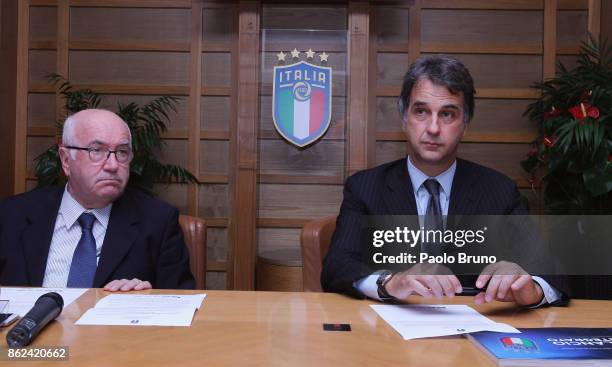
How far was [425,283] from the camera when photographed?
4.12 ft

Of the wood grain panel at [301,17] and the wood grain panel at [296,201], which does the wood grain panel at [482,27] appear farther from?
the wood grain panel at [296,201]

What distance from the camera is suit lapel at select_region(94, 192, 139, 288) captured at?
176 cm

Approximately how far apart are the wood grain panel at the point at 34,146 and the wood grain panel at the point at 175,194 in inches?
34.2

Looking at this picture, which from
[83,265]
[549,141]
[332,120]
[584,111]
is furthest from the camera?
[332,120]

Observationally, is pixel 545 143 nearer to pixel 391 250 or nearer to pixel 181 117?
pixel 391 250

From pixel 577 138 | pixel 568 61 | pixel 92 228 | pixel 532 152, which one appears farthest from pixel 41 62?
pixel 568 61

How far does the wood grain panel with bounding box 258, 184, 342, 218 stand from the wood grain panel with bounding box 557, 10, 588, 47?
1877mm

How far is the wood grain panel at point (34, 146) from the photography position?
3.75 meters

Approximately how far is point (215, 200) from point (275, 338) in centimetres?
270

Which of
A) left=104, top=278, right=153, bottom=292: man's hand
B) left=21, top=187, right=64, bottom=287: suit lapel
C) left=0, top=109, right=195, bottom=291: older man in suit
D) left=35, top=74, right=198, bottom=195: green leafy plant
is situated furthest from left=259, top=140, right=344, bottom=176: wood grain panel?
left=104, top=278, right=153, bottom=292: man's hand

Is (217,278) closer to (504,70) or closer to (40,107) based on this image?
(40,107)

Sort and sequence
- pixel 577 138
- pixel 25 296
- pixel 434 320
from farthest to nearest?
pixel 577 138 < pixel 25 296 < pixel 434 320

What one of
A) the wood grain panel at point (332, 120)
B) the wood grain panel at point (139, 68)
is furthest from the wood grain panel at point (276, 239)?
the wood grain panel at point (139, 68)

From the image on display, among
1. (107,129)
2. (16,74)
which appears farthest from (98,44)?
(107,129)
